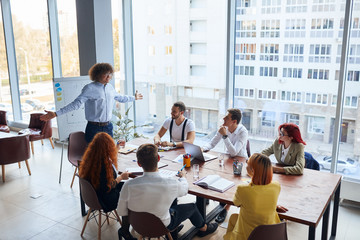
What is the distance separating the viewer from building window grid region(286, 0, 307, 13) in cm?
479

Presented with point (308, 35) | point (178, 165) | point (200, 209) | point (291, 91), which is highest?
point (308, 35)

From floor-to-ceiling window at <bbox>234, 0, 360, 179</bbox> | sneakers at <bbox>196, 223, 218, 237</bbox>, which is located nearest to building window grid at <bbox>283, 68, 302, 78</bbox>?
floor-to-ceiling window at <bbox>234, 0, 360, 179</bbox>

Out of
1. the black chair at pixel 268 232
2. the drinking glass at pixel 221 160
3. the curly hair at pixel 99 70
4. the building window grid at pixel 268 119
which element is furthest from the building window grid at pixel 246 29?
the black chair at pixel 268 232

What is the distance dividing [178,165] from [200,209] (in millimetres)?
543

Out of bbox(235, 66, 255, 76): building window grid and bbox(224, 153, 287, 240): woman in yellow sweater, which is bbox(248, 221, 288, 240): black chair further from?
bbox(235, 66, 255, 76): building window grid

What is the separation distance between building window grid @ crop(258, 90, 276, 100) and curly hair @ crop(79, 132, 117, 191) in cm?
280

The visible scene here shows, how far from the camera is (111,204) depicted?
3.57 m

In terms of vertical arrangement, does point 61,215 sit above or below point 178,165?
below

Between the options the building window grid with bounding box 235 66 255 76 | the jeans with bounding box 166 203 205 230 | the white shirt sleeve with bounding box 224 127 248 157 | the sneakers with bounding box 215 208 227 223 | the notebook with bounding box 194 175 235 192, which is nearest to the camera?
the jeans with bounding box 166 203 205 230

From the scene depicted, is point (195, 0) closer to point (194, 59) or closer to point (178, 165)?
point (194, 59)

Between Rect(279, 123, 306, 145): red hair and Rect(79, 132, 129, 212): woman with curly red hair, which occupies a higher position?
Rect(279, 123, 306, 145): red hair

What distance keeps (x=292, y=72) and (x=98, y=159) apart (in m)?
3.14

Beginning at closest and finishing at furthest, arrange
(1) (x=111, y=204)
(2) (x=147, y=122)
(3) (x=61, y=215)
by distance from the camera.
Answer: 1. (1) (x=111, y=204)
2. (3) (x=61, y=215)
3. (2) (x=147, y=122)

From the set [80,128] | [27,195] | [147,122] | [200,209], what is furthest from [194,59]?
[27,195]
